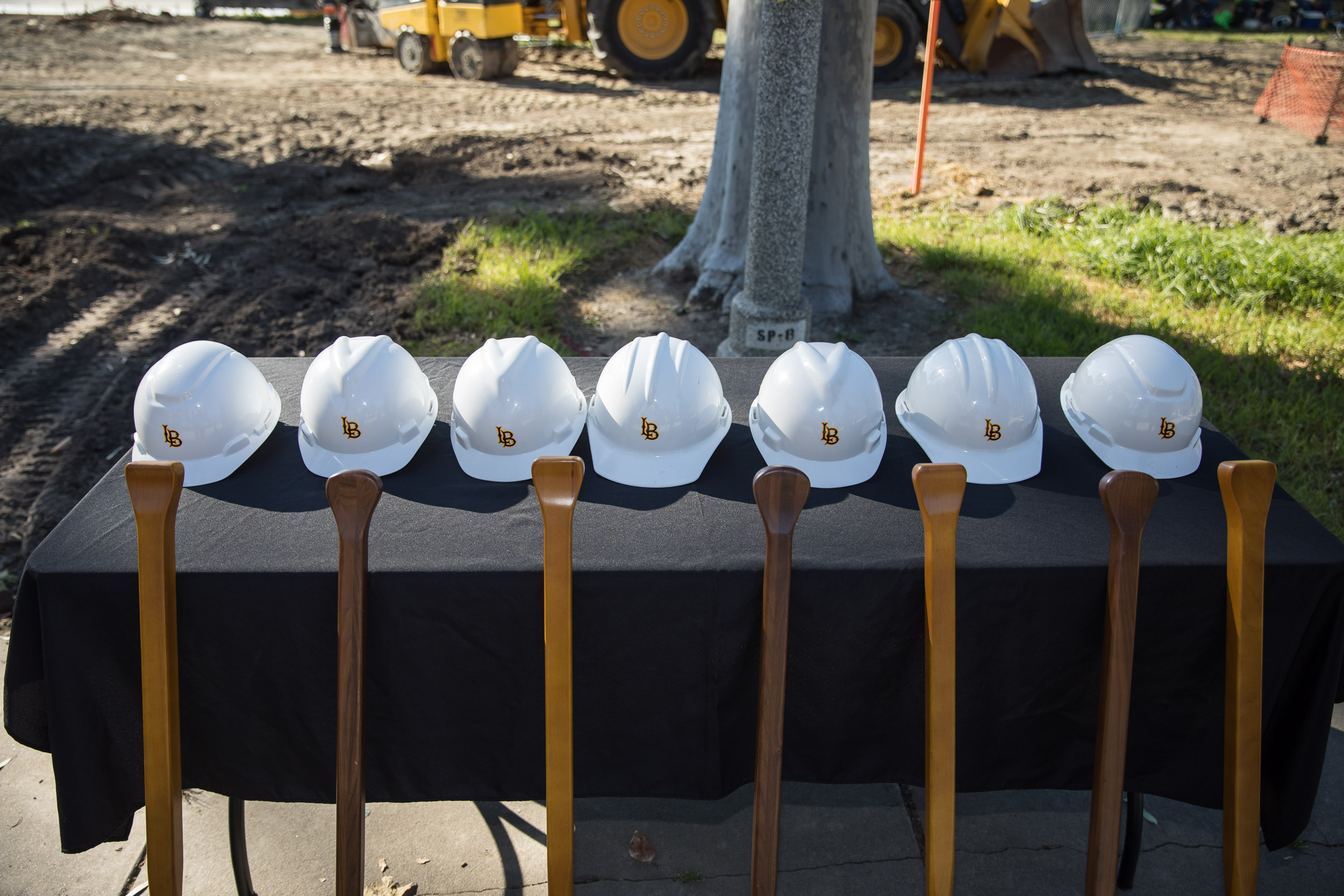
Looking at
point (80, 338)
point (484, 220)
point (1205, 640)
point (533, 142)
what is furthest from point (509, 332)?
point (533, 142)

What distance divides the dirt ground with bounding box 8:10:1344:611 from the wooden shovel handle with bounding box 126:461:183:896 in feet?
6.95

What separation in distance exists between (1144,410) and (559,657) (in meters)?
1.44

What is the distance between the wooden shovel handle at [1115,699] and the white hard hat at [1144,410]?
0.45m

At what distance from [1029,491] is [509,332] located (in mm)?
3260

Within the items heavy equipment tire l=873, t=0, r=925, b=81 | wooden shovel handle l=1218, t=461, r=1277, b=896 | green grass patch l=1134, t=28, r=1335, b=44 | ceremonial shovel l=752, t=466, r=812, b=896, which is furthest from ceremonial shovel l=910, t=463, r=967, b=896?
green grass patch l=1134, t=28, r=1335, b=44

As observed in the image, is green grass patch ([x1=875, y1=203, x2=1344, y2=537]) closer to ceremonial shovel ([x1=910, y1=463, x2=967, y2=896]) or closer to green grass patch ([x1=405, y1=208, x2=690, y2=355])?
green grass patch ([x1=405, y1=208, x2=690, y2=355])

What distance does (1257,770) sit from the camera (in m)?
1.73

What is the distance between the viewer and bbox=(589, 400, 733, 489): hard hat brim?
2.01m

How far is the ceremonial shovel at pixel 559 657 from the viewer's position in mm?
1572

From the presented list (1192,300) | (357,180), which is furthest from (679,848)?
(357,180)

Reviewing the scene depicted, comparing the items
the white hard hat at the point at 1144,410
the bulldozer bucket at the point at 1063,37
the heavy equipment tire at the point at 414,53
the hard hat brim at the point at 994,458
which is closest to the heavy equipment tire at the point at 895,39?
the bulldozer bucket at the point at 1063,37

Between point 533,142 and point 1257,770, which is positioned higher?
point 533,142

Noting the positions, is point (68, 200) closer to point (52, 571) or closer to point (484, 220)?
point (484, 220)

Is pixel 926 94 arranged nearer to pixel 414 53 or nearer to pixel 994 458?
pixel 994 458
